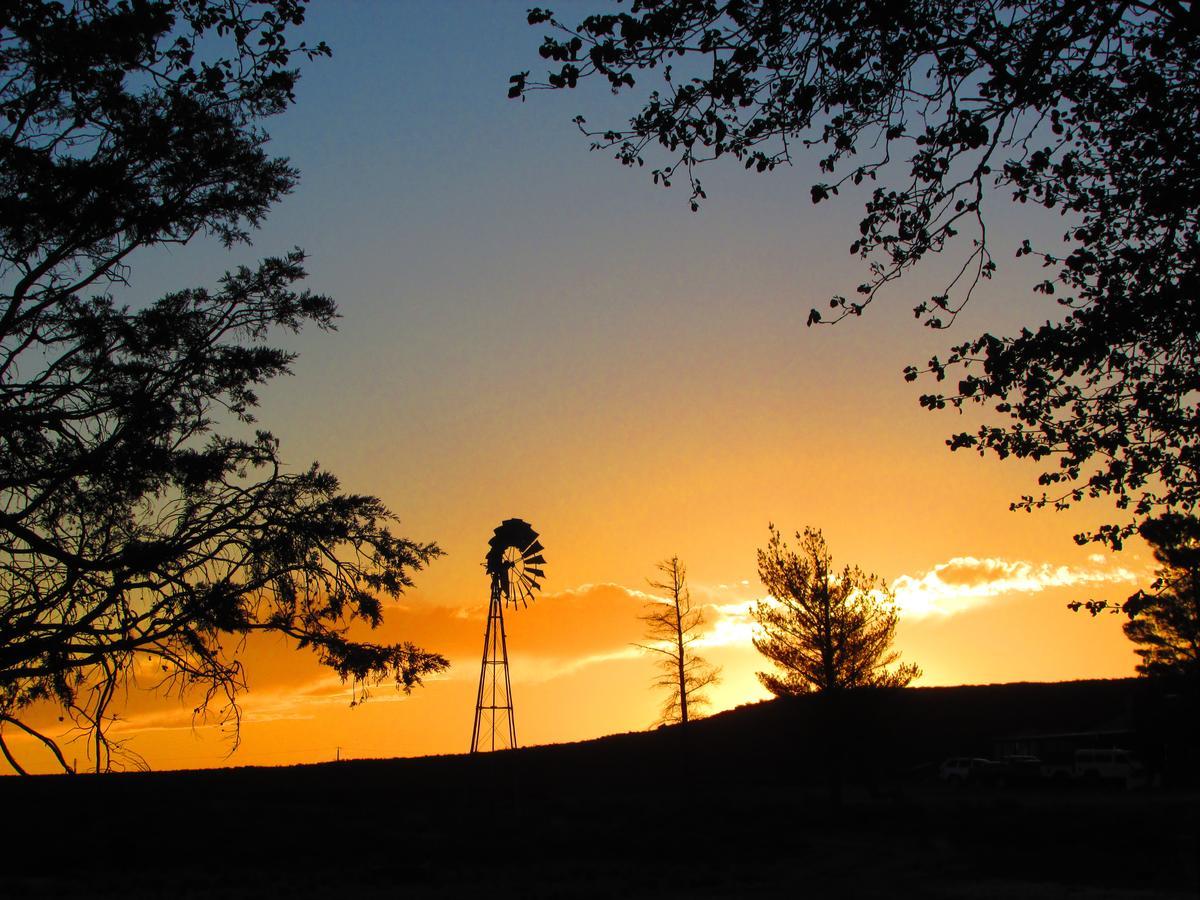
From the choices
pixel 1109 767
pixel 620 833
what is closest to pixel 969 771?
pixel 1109 767

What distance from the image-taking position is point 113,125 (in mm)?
10391

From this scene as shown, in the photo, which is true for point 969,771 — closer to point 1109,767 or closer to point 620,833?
point 1109,767

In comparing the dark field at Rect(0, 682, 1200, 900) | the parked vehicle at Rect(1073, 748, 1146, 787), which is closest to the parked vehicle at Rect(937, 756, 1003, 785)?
the dark field at Rect(0, 682, 1200, 900)

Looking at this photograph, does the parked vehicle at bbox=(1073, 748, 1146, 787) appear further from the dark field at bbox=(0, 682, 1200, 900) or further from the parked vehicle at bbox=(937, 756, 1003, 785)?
the parked vehicle at bbox=(937, 756, 1003, 785)

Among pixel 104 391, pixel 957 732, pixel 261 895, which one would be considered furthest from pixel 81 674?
pixel 957 732

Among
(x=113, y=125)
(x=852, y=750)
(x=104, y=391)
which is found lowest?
(x=852, y=750)

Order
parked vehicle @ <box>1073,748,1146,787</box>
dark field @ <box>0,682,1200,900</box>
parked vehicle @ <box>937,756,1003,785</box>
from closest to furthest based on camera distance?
1. dark field @ <box>0,682,1200,900</box>
2. parked vehicle @ <box>1073,748,1146,787</box>
3. parked vehicle @ <box>937,756,1003,785</box>

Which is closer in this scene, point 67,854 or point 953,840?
point 953,840

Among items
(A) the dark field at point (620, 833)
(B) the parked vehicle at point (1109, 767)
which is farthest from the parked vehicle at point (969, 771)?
(B) the parked vehicle at point (1109, 767)

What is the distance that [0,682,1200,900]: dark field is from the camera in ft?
80.2

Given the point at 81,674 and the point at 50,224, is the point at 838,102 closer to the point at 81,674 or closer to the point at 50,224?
the point at 50,224

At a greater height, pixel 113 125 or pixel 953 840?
pixel 113 125

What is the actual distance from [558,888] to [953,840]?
12629mm

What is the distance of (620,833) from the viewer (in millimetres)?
35969
